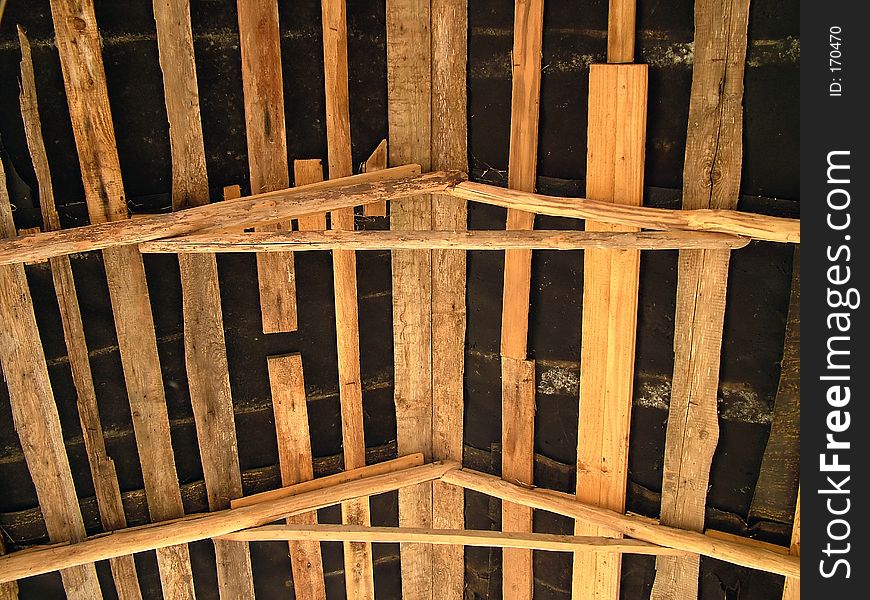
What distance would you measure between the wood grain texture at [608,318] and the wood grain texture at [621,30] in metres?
0.06

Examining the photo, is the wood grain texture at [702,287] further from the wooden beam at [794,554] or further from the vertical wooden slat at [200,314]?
the vertical wooden slat at [200,314]

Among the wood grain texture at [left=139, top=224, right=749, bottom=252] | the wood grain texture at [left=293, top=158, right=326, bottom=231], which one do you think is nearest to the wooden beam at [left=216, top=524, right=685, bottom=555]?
the wood grain texture at [left=139, top=224, right=749, bottom=252]

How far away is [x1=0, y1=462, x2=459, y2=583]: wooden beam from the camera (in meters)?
4.09

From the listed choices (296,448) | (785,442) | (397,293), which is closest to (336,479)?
(296,448)

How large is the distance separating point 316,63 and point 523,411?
2210mm

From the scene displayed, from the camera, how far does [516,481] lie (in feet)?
14.9

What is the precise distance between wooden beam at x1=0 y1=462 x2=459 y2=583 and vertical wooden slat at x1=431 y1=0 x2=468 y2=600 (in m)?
0.24

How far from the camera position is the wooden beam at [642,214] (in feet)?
11.1

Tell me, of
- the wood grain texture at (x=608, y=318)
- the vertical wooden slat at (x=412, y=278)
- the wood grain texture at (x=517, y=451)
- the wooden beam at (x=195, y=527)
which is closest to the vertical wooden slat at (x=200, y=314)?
the wooden beam at (x=195, y=527)

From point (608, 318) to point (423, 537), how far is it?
1.72m

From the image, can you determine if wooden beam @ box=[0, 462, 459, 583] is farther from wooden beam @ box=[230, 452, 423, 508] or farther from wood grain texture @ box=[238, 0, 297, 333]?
wood grain texture @ box=[238, 0, 297, 333]

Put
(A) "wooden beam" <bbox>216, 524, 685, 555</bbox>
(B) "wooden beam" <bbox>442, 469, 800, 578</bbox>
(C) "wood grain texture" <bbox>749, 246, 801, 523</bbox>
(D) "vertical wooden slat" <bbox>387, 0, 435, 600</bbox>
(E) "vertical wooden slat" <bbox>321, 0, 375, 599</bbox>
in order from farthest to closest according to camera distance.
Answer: (A) "wooden beam" <bbox>216, 524, 685, 555</bbox> → (D) "vertical wooden slat" <bbox>387, 0, 435, 600</bbox> → (E) "vertical wooden slat" <bbox>321, 0, 375, 599</bbox> → (B) "wooden beam" <bbox>442, 469, 800, 578</bbox> → (C) "wood grain texture" <bbox>749, 246, 801, 523</bbox>

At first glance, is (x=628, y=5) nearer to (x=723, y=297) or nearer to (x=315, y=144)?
(x=723, y=297)

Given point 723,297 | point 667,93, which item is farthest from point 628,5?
point 723,297
